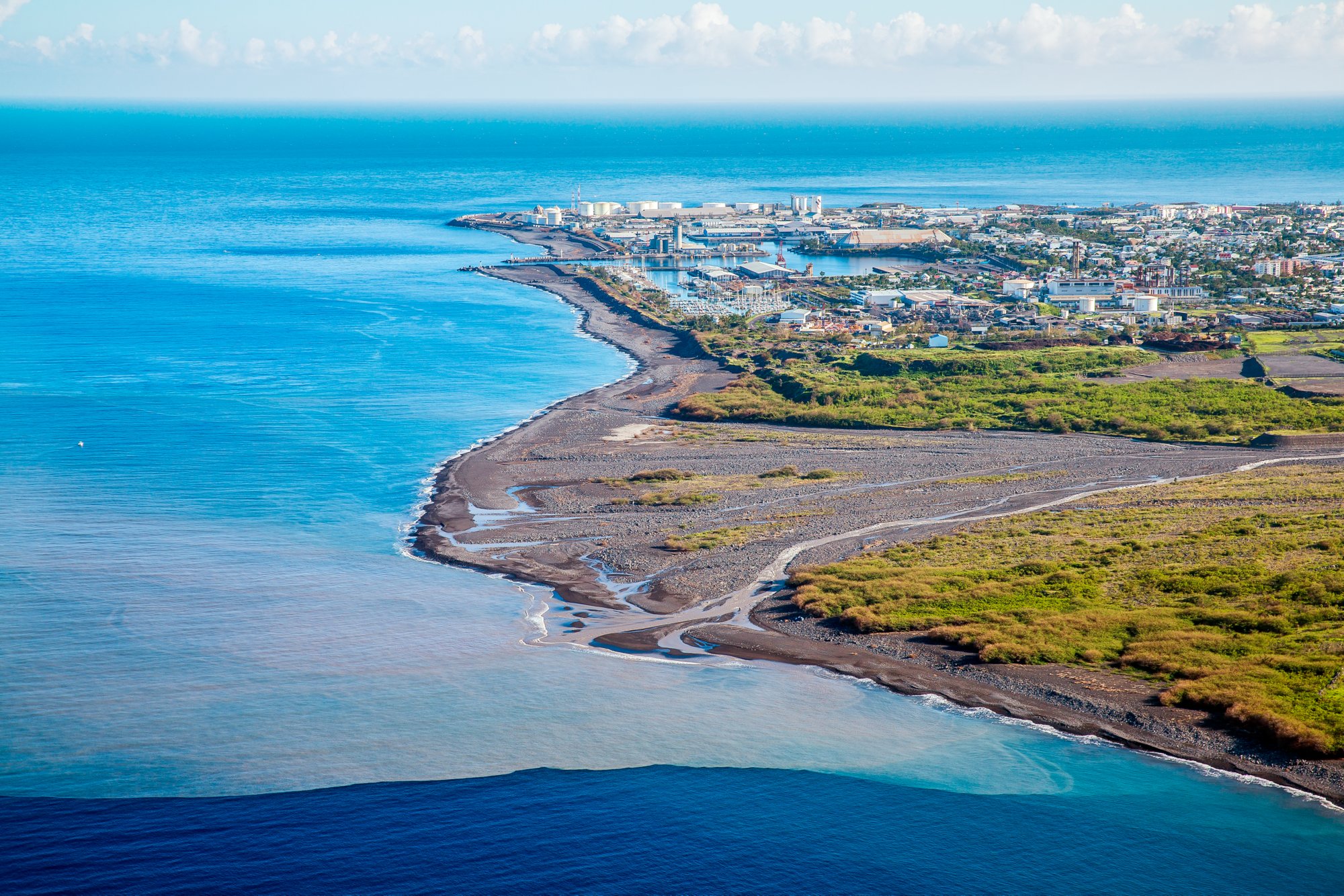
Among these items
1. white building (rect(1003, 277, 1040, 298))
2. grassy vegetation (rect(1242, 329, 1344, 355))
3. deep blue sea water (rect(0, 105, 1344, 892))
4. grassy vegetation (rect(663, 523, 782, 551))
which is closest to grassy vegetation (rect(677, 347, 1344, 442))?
grassy vegetation (rect(1242, 329, 1344, 355))

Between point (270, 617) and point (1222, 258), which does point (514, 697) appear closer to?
point (270, 617)

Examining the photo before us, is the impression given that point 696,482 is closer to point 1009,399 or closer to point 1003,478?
point 1003,478

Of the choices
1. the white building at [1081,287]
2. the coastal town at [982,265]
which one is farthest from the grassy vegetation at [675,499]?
the white building at [1081,287]

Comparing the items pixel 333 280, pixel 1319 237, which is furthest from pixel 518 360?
pixel 1319 237

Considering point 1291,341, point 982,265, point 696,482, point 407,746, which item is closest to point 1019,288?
point 982,265

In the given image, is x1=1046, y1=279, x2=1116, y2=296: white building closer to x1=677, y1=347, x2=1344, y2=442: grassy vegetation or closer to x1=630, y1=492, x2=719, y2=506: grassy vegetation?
x1=677, y1=347, x2=1344, y2=442: grassy vegetation

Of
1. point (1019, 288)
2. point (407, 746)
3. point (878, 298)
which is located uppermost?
point (1019, 288)

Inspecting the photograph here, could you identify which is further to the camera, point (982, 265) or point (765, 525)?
point (982, 265)
